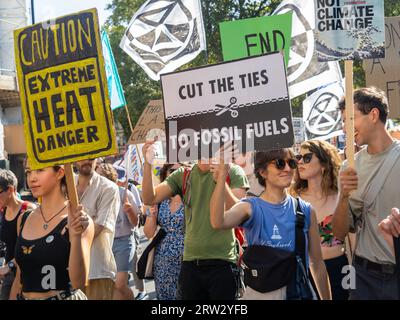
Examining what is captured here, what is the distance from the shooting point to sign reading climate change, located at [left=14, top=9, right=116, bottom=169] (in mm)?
3871

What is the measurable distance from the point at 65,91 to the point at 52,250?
902 mm

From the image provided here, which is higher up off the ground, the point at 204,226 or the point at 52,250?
the point at 52,250

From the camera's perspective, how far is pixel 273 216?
12.9ft

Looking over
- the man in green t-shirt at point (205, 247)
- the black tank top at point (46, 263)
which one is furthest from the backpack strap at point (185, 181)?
the black tank top at point (46, 263)

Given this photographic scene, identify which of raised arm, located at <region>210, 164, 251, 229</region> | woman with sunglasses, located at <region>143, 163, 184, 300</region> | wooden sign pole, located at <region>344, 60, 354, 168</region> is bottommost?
woman with sunglasses, located at <region>143, 163, 184, 300</region>

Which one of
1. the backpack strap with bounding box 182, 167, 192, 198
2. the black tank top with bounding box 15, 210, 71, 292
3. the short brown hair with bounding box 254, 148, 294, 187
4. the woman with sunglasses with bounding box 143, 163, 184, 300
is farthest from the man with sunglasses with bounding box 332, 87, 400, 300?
the woman with sunglasses with bounding box 143, 163, 184, 300

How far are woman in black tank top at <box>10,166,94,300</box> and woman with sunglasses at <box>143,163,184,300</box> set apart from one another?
188 centimetres

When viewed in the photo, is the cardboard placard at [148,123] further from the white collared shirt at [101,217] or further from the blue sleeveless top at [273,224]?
the blue sleeveless top at [273,224]

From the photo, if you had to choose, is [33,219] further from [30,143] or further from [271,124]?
[271,124]

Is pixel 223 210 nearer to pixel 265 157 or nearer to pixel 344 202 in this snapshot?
pixel 265 157

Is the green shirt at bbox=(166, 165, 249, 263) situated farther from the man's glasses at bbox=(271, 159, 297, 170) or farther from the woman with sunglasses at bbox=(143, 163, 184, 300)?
Result: the man's glasses at bbox=(271, 159, 297, 170)

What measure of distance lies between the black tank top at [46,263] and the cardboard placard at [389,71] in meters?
3.05

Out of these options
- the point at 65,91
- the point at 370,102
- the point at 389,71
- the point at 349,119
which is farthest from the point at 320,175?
the point at 65,91
